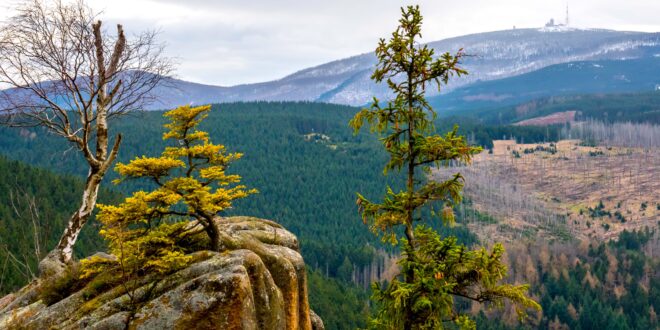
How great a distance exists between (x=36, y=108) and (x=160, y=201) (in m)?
7.27

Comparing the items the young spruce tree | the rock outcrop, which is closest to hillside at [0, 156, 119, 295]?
the rock outcrop

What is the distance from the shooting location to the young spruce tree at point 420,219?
19109mm

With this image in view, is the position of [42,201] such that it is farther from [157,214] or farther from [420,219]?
[420,219]

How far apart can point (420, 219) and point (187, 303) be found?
8.50 m

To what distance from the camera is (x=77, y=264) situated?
22250mm

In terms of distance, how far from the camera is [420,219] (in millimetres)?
18562

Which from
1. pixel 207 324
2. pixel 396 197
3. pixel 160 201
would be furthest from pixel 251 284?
pixel 396 197

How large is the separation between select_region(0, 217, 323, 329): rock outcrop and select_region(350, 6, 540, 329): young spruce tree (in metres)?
4.52

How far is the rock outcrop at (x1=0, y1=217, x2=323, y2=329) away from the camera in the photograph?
1822 cm

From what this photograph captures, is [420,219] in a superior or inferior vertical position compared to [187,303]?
superior

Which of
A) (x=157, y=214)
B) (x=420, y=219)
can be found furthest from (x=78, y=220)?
(x=420, y=219)

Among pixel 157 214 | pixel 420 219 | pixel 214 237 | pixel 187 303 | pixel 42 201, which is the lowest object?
pixel 42 201

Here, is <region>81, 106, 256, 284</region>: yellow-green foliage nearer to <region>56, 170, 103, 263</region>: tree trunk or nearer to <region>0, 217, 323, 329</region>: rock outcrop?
<region>0, 217, 323, 329</region>: rock outcrop

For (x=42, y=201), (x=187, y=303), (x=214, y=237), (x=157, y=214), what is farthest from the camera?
(x=42, y=201)
